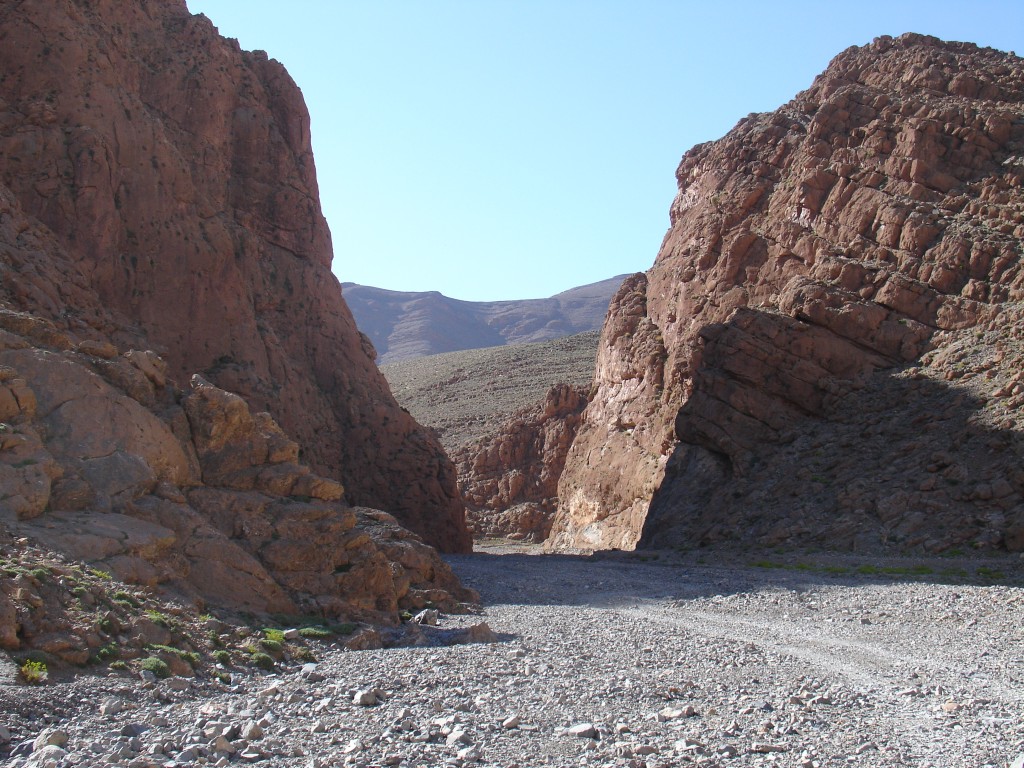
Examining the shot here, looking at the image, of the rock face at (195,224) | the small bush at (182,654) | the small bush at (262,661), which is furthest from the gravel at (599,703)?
the rock face at (195,224)

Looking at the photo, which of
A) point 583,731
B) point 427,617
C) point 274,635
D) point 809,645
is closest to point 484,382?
point 427,617

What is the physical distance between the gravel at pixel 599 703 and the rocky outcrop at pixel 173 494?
2.34 metres

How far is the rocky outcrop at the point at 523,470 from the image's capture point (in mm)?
60812

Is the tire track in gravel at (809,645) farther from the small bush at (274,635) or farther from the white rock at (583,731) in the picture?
the small bush at (274,635)

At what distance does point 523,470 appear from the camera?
2500 inches

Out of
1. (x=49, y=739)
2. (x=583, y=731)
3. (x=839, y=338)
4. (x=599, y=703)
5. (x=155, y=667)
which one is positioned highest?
(x=839, y=338)

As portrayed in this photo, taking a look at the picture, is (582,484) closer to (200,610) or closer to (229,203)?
(229,203)

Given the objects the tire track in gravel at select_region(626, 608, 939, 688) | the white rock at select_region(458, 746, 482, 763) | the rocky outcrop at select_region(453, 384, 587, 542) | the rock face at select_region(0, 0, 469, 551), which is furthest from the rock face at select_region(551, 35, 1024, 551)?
the white rock at select_region(458, 746, 482, 763)

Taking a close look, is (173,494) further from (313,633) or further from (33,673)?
(33,673)

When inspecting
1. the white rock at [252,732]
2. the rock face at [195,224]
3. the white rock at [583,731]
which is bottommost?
the white rock at [583,731]

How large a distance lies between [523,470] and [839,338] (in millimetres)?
26825

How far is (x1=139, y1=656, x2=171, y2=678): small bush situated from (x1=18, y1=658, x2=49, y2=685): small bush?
1331 mm

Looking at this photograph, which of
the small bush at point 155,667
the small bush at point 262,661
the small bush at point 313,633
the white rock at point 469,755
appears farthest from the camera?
the small bush at point 313,633

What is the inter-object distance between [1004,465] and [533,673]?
22.8m
